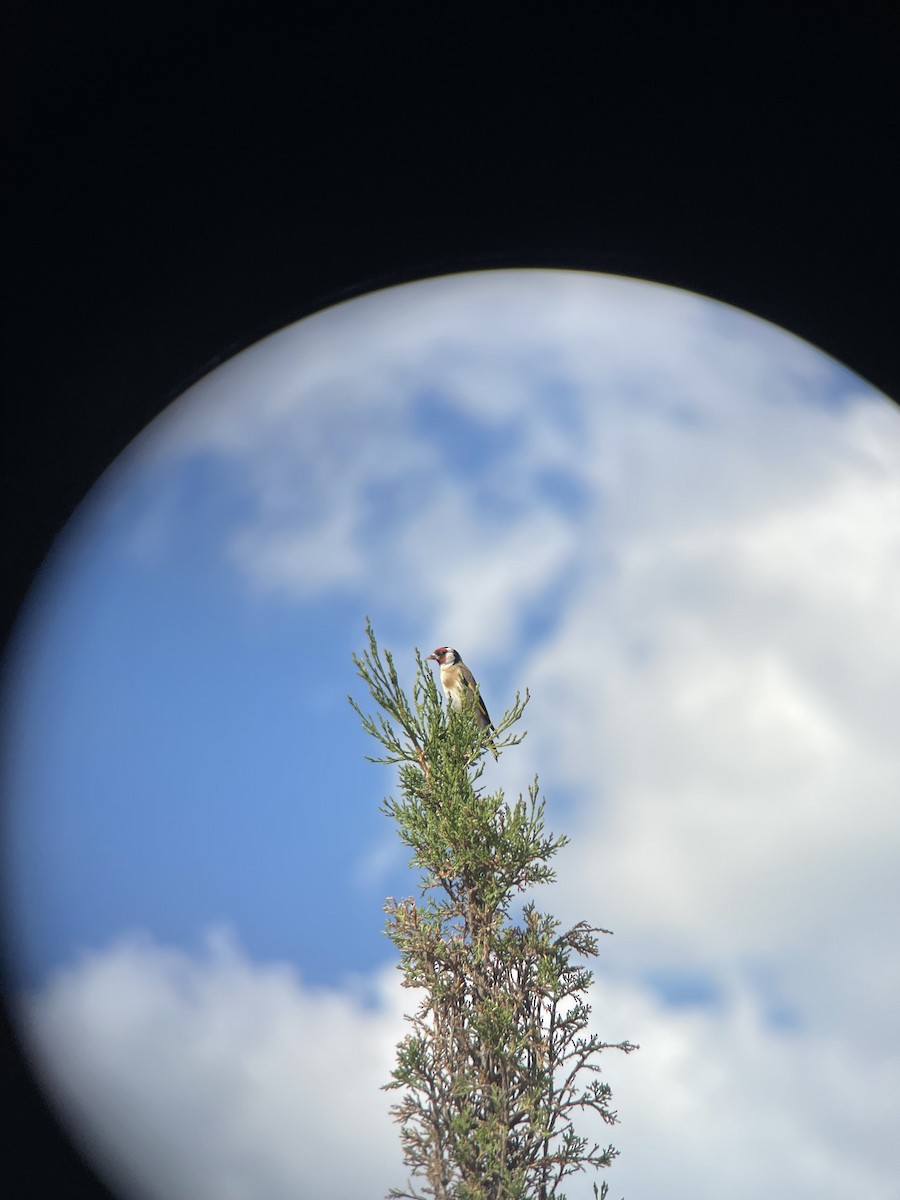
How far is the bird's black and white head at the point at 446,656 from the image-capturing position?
5219mm

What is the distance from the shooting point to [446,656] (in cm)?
525

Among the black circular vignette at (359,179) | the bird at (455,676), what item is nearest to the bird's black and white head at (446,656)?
the bird at (455,676)

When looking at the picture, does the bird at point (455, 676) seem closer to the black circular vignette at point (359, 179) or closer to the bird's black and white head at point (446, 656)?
the bird's black and white head at point (446, 656)

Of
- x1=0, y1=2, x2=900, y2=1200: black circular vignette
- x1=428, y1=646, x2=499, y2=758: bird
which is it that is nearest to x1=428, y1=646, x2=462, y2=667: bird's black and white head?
x1=428, y1=646, x2=499, y2=758: bird

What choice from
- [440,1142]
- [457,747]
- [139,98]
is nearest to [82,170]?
[139,98]

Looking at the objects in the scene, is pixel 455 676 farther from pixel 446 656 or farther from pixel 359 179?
pixel 359 179

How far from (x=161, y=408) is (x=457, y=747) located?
1794 mm

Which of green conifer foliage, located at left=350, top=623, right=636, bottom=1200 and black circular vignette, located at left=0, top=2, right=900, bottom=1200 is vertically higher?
black circular vignette, located at left=0, top=2, right=900, bottom=1200

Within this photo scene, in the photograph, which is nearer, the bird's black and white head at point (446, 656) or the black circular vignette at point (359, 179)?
the black circular vignette at point (359, 179)

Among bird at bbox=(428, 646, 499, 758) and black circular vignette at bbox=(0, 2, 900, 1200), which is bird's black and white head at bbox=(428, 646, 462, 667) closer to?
bird at bbox=(428, 646, 499, 758)

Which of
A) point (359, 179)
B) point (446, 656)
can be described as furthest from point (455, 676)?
point (359, 179)

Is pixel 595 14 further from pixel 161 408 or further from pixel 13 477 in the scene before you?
pixel 13 477

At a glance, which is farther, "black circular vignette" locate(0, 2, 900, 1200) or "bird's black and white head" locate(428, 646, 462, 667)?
"bird's black and white head" locate(428, 646, 462, 667)

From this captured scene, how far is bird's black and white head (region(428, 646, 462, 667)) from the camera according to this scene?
522 centimetres
